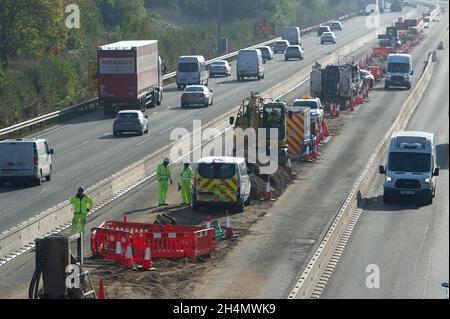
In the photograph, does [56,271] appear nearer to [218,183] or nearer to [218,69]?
[218,183]

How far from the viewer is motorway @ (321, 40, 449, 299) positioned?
2630 cm

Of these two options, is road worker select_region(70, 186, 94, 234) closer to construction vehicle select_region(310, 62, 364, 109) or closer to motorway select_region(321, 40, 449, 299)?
motorway select_region(321, 40, 449, 299)

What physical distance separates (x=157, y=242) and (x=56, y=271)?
21.4ft

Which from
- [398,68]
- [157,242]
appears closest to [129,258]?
[157,242]

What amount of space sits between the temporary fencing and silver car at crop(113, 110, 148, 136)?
25.8m

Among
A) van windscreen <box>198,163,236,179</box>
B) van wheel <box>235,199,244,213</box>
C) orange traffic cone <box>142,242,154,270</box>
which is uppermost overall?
van windscreen <box>198,163,236,179</box>

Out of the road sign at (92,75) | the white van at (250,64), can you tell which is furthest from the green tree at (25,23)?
the road sign at (92,75)

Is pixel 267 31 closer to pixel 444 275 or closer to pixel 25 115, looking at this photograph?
pixel 25 115

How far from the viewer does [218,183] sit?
1394 inches

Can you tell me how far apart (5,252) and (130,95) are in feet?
110

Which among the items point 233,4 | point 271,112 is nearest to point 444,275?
point 271,112

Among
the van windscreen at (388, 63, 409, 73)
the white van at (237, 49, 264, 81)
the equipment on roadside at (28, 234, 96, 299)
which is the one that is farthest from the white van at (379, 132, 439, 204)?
the white van at (237, 49, 264, 81)

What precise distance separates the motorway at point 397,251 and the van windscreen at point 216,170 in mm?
4014
